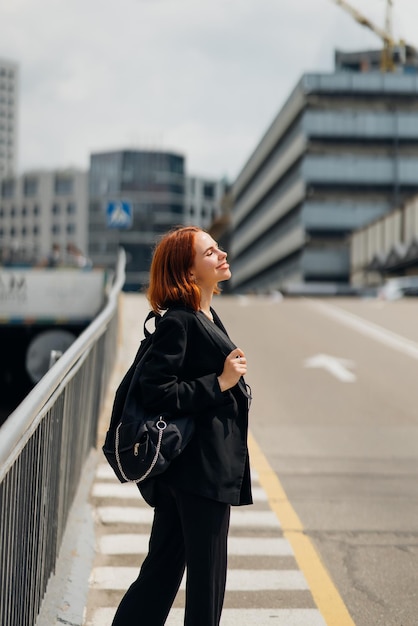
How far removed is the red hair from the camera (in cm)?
368

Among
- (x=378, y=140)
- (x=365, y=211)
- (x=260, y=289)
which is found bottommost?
(x=260, y=289)

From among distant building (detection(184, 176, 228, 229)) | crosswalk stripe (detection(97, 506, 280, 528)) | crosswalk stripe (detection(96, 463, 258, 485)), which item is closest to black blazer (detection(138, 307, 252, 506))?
crosswalk stripe (detection(97, 506, 280, 528))

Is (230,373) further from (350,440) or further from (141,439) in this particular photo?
(350,440)

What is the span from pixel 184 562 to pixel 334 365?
12.7m

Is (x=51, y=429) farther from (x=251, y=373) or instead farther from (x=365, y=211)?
A: (x=365, y=211)

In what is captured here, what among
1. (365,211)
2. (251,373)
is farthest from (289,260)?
(251,373)

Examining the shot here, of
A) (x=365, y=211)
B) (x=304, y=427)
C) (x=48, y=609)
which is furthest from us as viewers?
(x=365, y=211)

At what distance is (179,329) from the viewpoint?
357cm

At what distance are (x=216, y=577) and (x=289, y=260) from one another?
94.3 m

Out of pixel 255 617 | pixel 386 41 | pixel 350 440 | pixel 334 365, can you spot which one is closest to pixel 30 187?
pixel 386 41

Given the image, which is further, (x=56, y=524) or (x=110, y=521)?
(x=110, y=521)

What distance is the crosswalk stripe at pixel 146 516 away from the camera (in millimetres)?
7117

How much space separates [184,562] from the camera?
12.5 feet

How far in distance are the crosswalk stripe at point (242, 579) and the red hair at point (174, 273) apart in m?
2.46
